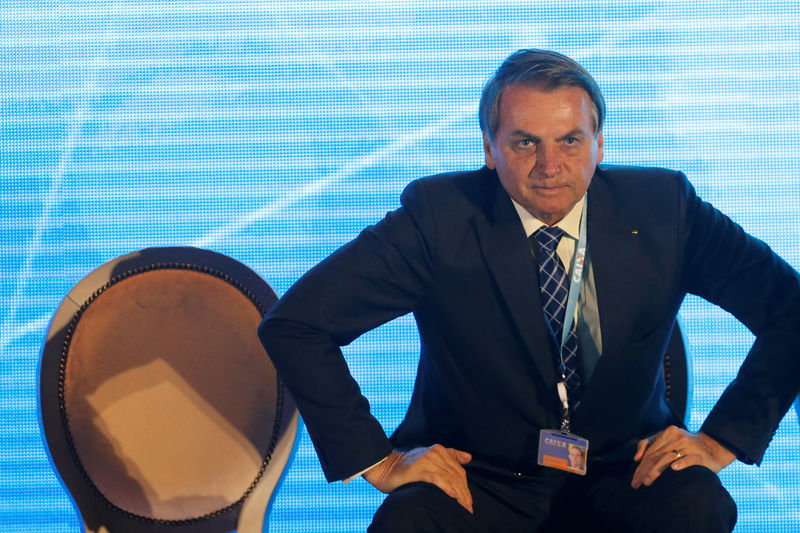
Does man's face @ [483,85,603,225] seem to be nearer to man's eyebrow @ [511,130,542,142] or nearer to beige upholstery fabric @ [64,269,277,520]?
man's eyebrow @ [511,130,542,142]

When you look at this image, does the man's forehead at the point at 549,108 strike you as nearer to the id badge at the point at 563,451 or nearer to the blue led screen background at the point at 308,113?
the id badge at the point at 563,451

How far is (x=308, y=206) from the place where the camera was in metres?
2.85

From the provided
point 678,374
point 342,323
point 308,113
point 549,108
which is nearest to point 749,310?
point 678,374

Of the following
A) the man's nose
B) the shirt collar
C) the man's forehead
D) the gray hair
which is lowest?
the shirt collar

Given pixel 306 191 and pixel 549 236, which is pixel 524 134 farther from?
pixel 306 191

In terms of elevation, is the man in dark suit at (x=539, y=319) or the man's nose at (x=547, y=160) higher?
the man's nose at (x=547, y=160)

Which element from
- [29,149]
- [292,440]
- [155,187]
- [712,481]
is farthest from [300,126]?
[712,481]

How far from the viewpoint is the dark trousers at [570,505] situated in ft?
5.67

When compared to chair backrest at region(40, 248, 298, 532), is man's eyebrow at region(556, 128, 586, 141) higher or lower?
higher

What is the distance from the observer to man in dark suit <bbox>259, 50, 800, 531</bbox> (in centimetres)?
190

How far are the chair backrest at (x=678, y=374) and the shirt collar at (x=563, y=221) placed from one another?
0.39 m

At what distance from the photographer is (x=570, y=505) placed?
6.57ft

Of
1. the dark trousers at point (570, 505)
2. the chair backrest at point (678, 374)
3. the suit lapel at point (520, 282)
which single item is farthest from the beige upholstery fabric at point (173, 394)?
the chair backrest at point (678, 374)

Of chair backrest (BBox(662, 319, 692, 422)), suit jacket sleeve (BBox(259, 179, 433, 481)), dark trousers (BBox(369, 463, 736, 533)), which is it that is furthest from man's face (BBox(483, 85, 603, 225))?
dark trousers (BBox(369, 463, 736, 533))
